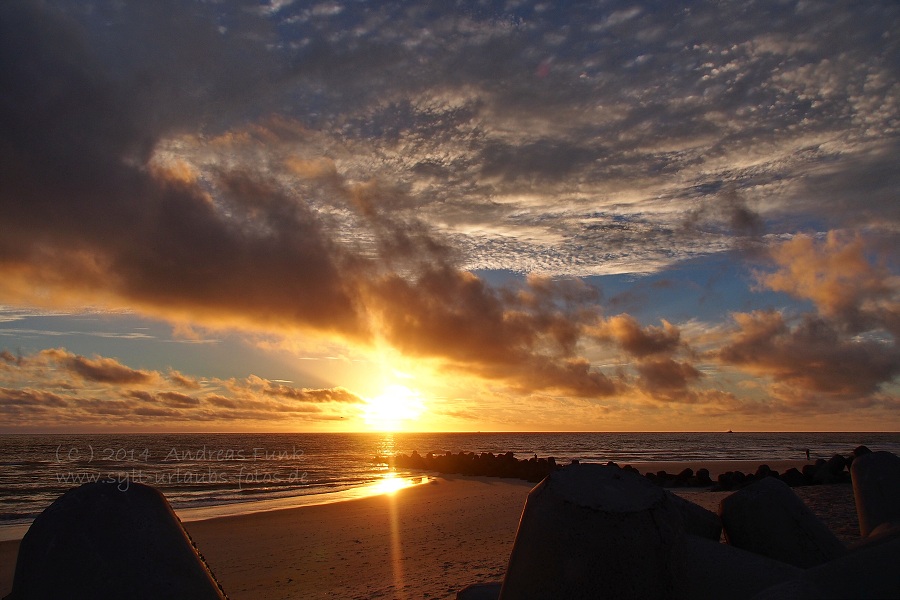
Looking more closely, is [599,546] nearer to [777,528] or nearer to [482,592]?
Answer: [482,592]

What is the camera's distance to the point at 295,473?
3144 cm

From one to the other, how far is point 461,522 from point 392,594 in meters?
6.29

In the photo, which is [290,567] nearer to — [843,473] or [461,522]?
[461,522]

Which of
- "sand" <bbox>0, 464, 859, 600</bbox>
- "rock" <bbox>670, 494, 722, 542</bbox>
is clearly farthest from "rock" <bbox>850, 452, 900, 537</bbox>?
"sand" <bbox>0, 464, 859, 600</bbox>

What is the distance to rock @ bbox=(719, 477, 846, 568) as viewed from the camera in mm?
5543

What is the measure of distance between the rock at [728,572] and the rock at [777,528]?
0.96m

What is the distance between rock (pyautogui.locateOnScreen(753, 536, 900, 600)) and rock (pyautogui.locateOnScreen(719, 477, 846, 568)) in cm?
275

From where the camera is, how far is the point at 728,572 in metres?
4.57

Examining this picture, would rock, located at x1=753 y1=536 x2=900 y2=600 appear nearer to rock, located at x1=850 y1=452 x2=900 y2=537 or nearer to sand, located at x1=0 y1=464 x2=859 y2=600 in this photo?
rock, located at x1=850 y1=452 x2=900 y2=537

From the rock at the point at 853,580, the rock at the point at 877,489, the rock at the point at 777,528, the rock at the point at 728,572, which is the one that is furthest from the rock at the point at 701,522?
the rock at the point at 853,580

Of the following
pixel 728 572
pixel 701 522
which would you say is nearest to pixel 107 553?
pixel 728 572

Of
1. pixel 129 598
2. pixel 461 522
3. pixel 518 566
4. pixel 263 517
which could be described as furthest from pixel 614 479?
pixel 263 517

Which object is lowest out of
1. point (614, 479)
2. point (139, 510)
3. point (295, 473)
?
point (295, 473)

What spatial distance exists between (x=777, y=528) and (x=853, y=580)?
3.20 metres
